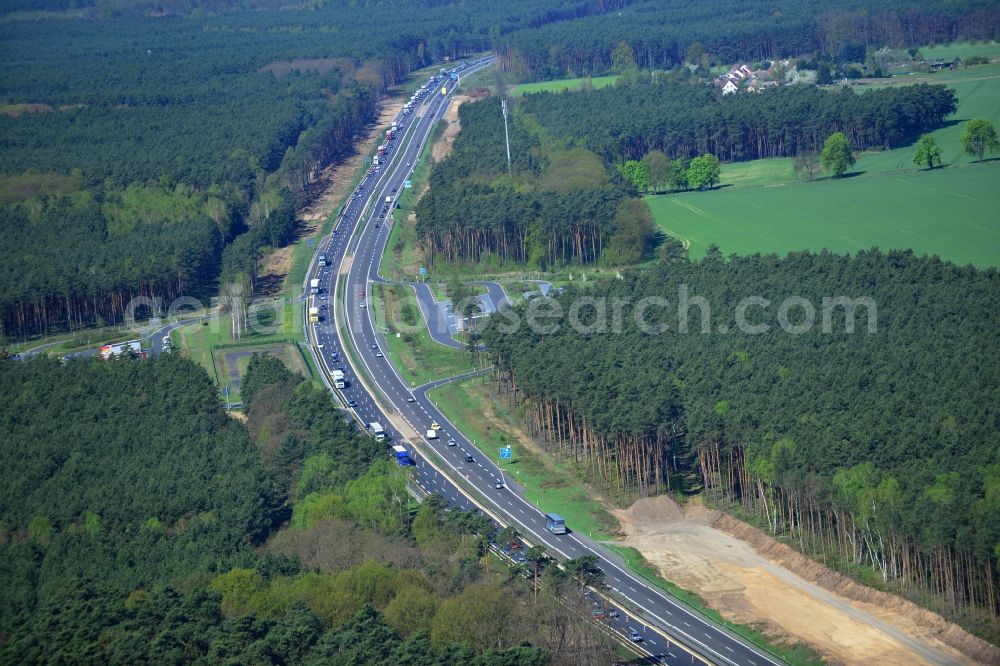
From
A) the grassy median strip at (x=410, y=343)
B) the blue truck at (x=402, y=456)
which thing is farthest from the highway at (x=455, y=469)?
the grassy median strip at (x=410, y=343)

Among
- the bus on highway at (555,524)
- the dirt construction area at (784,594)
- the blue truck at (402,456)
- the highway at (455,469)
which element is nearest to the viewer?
the dirt construction area at (784,594)

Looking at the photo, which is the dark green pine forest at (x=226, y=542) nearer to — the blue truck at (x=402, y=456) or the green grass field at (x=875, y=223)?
the blue truck at (x=402, y=456)

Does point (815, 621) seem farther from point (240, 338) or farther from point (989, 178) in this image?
point (989, 178)

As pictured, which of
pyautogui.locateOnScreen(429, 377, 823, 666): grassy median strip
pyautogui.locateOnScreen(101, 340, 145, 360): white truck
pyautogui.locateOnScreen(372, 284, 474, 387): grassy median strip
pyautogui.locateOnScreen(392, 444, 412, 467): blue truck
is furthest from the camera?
pyautogui.locateOnScreen(101, 340, 145, 360): white truck

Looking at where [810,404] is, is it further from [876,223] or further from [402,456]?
[876,223]

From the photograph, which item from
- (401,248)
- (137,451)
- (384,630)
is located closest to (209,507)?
(137,451)

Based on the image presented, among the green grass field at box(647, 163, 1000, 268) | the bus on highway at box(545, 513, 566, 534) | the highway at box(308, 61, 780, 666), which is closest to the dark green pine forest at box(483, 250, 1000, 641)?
the bus on highway at box(545, 513, 566, 534)

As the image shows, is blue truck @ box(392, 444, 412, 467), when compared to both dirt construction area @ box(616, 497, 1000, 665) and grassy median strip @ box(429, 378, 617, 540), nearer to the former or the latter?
grassy median strip @ box(429, 378, 617, 540)
